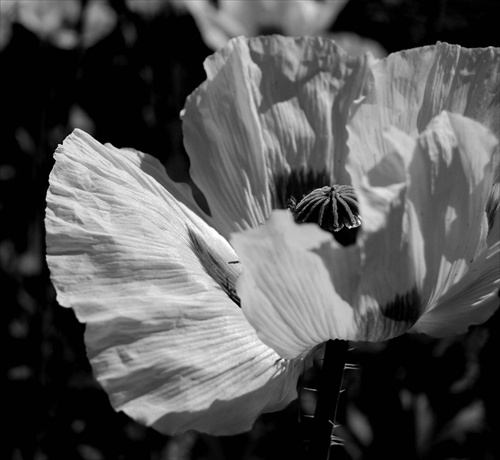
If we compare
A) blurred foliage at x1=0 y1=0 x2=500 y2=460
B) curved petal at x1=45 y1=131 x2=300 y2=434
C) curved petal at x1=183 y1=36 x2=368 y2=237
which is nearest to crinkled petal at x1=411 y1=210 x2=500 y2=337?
curved petal at x1=45 y1=131 x2=300 y2=434

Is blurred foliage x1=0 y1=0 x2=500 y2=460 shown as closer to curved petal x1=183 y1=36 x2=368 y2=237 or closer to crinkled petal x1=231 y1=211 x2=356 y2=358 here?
curved petal x1=183 y1=36 x2=368 y2=237

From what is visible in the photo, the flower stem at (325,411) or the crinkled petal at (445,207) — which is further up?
the crinkled petal at (445,207)

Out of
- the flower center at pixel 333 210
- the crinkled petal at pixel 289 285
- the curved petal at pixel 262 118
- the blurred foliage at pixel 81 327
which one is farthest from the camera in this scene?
the blurred foliage at pixel 81 327

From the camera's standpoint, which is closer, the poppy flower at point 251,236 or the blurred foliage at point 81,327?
the poppy flower at point 251,236

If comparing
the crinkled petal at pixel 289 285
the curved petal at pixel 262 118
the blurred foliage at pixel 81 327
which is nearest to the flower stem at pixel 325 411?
the crinkled petal at pixel 289 285

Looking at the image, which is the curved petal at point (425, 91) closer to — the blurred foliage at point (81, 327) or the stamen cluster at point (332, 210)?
the stamen cluster at point (332, 210)

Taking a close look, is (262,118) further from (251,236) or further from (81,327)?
(81,327)
